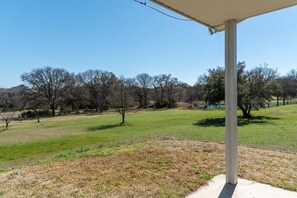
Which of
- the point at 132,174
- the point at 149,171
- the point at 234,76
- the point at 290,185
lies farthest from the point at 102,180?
the point at 290,185

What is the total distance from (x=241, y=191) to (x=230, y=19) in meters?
2.46

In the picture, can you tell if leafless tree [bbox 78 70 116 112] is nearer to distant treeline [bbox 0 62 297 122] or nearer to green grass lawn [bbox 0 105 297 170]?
distant treeline [bbox 0 62 297 122]

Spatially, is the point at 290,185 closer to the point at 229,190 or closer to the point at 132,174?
the point at 229,190

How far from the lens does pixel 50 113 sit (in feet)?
127

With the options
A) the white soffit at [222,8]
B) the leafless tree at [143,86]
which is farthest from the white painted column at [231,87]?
the leafless tree at [143,86]

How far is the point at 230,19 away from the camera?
3266 millimetres

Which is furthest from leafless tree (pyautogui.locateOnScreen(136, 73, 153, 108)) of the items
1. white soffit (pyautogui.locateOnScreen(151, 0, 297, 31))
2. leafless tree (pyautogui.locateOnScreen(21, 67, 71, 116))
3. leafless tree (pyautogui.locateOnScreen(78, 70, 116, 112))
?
white soffit (pyautogui.locateOnScreen(151, 0, 297, 31))

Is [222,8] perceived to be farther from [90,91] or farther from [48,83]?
[48,83]

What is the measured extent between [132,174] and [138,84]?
42.3m

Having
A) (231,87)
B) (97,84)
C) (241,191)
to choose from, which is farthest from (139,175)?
(97,84)

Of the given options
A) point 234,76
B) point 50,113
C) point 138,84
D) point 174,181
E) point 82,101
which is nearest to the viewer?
point 234,76

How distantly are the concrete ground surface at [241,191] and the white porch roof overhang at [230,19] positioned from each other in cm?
17

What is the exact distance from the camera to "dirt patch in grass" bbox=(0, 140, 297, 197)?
3.22 metres

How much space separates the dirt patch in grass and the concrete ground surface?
0.17 m
